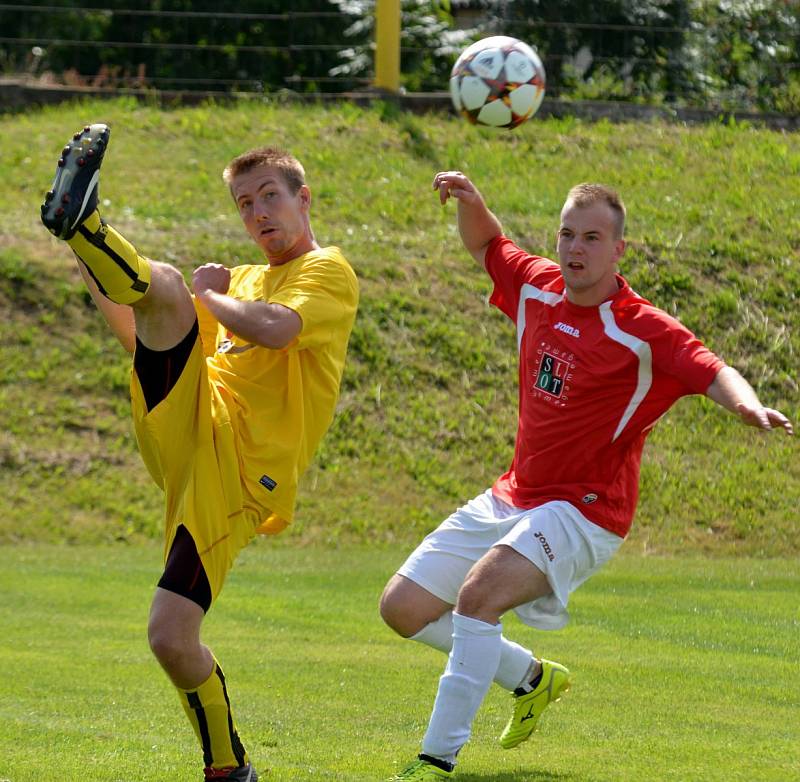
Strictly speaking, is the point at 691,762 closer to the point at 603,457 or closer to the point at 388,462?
the point at 603,457

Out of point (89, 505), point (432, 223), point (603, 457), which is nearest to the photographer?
point (603, 457)

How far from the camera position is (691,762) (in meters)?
5.70

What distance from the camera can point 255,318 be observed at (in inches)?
215

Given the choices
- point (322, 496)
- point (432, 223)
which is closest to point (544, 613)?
point (322, 496)

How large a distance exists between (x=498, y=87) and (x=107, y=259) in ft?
19.7

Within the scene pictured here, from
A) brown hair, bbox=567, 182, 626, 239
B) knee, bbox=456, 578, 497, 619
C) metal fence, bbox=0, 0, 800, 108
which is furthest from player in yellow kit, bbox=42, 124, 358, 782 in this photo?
metal fence, bbox=0, 0, 800, 108

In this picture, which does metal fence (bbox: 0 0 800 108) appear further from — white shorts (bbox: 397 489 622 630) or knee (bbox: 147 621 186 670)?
knee (bbox: 147 621 186 670)

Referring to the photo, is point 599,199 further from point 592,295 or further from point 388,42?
point 388,42

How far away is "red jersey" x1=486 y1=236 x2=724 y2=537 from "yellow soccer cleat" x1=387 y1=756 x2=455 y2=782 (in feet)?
4.01

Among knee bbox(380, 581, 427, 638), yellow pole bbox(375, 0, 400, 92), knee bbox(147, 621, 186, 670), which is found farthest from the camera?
yellow pole bbox(375, 0, 400, 92)

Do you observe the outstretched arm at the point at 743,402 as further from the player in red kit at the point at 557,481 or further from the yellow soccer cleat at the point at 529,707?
the yellow soccer cleat at the point at 529,707

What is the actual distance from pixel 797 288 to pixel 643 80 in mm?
5966

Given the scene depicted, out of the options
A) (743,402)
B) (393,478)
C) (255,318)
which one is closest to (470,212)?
(255,318)

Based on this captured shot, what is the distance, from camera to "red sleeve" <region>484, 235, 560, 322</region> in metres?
6.40
